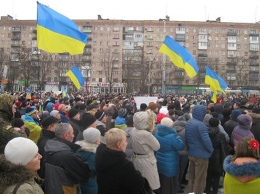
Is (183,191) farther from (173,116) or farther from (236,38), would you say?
(236,38)

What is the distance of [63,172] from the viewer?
4.14 m

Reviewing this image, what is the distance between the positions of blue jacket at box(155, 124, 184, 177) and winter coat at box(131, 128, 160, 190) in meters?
0.67

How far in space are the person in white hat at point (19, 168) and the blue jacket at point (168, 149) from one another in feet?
10.8

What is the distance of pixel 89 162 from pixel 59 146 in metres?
0.57

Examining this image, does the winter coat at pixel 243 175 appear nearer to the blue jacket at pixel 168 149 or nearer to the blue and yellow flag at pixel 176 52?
the blue jacket at pixel 168 149

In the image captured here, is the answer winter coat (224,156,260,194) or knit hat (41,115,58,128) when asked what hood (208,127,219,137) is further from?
winter coat (224,156,260,194)

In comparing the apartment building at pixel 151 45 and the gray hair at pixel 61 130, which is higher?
the apartment building at pixel 151 45

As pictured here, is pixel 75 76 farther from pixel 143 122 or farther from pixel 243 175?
pixel 243 175

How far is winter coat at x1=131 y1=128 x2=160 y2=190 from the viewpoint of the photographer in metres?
5.39

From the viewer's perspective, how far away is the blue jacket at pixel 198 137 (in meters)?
6.36

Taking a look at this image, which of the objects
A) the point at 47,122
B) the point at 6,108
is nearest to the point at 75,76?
the point at 47,122

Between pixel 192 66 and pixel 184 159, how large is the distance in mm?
7938

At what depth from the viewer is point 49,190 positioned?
4.13 meters

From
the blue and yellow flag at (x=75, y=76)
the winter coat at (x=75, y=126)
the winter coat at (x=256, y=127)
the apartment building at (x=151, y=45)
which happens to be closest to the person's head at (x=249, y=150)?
the winter coat at (x=75, y=126)
